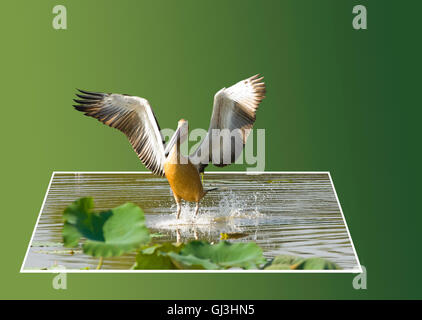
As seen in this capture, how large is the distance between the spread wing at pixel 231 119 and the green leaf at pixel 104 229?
1864mm

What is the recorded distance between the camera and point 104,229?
7.97 metres

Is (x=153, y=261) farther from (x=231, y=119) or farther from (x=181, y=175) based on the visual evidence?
(x=231, y=119)

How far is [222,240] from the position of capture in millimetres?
8312

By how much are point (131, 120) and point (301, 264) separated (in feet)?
8.98

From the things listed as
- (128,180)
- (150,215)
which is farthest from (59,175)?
(150,215)

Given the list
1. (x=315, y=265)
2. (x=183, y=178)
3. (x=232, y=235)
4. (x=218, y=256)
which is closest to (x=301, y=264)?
(x=315, y=265)

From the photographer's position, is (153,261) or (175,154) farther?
(175,154)

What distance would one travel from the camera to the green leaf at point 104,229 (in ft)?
25.5

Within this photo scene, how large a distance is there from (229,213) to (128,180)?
193 centimetres

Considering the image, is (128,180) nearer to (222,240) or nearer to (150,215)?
(150,215)

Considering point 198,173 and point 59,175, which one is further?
point 59,175

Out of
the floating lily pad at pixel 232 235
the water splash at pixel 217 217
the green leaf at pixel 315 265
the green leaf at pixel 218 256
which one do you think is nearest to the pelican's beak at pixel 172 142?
the water splash at pixel 217 217

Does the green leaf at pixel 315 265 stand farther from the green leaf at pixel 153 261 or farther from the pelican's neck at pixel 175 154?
the pelican's neck at pixel 175 154

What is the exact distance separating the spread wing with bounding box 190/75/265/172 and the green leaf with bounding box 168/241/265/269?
6.16 feet
